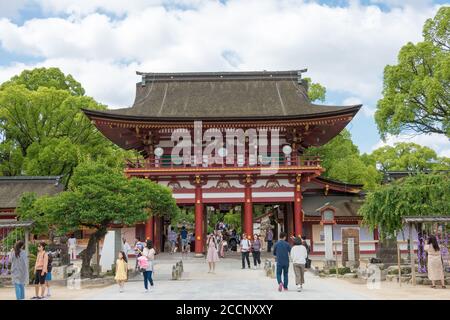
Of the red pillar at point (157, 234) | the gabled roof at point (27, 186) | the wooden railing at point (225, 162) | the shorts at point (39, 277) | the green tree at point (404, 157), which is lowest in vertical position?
the shorts at point (39, 277)

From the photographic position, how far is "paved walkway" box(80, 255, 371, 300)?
→ 44.8 feet

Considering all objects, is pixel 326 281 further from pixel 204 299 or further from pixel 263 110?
pixel 263 110


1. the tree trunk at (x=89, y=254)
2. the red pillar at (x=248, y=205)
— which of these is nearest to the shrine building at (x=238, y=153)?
the red pillar at (x=248, y=205)

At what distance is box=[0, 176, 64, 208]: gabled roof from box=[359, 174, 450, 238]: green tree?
2423cm

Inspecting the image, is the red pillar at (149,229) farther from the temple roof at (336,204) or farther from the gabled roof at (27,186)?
the temple roof at (336,204)

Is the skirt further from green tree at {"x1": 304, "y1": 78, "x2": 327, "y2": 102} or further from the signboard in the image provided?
green tree at {"x1": 304, "y1": 78, "x2": 327, "y2": 102}

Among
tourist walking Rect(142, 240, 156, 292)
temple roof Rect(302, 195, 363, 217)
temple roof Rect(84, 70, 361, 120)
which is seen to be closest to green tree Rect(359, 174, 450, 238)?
tourist walking Rect(142, 240, 156, 292)

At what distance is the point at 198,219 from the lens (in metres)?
29.1

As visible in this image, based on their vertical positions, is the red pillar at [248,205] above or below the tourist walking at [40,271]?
above

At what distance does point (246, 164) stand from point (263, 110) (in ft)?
13.3

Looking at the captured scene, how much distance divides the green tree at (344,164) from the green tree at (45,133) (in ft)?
56.8

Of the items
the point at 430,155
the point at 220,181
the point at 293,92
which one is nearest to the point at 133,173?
the point at 220,181

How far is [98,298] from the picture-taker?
45.6 feet

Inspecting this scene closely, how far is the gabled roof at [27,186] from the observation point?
113ft
